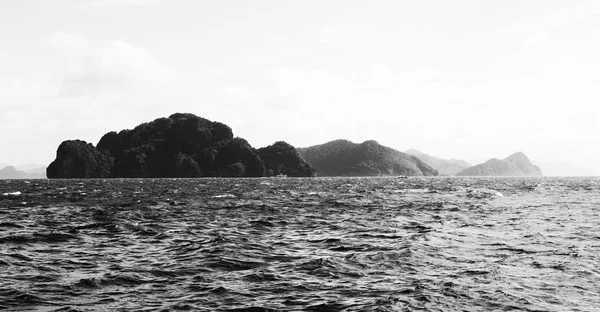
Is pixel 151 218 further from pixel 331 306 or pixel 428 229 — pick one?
pixel 331 306

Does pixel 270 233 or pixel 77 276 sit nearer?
pixel 77 276

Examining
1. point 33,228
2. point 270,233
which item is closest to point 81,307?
point 270,233

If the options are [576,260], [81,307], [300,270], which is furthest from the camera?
[576,260]

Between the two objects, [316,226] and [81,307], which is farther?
[316,226]

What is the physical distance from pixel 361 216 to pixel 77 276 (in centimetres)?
2769

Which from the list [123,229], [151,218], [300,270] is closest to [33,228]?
[123,229]

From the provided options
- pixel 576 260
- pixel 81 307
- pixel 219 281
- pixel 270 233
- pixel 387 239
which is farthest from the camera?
pixel 270 233

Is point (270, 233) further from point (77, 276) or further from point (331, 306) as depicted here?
point (331, 306)

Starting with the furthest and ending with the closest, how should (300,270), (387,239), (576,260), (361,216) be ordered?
(361,216), (387,239), (576,260), (300,270)

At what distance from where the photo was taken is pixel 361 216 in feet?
139

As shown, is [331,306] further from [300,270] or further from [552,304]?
[552,304]

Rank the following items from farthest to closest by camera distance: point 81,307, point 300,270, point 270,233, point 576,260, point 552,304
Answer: point 270,233 < point 576,260 < point 300,270 < point 552,304 < point 81,307

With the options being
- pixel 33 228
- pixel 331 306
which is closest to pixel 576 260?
pixel 331 306

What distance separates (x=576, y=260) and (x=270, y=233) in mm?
17051
